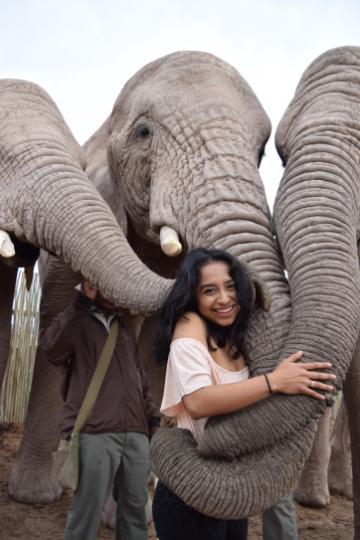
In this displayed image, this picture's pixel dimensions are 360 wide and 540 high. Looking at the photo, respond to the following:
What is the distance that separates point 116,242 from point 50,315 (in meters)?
1.83

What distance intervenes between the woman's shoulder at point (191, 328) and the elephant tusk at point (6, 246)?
1445 mm

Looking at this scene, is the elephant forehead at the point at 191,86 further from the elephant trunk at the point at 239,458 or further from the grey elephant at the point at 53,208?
the elephant trunk at the point at 239,458

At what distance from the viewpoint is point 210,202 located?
10.9 feet

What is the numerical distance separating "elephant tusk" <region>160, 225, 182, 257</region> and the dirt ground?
75.4 inches

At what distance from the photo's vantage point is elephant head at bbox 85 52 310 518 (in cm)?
236

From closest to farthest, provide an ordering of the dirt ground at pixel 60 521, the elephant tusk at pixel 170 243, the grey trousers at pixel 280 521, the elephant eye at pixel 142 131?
the grey trousers at pixel 280 521 → the elephant tusk at pixel 170 243 → the elephant eye at pixel 142 131 → the dirt ground at pixel 60 521

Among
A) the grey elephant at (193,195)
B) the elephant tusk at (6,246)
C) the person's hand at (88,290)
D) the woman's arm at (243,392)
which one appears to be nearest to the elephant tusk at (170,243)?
the grey elephant at (193,195)

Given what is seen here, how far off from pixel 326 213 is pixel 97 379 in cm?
124

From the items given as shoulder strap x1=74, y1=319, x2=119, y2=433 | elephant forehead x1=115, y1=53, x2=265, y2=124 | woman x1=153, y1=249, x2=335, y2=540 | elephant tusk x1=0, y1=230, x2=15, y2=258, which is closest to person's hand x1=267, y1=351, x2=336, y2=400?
woman x1=153, y1=249, x2=335, y2=540

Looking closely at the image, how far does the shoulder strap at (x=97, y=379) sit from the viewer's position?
11.0ft

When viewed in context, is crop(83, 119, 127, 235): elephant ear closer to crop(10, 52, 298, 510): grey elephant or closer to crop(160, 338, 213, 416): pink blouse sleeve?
crop(10, 52, 298, 510): grey elephant

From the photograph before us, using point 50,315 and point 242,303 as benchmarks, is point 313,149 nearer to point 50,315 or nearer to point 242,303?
point 242,303

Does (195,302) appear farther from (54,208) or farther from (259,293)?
(54,208)

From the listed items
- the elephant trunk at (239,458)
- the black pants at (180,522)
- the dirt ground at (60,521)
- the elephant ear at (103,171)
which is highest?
the elephant ear at (103,171)
